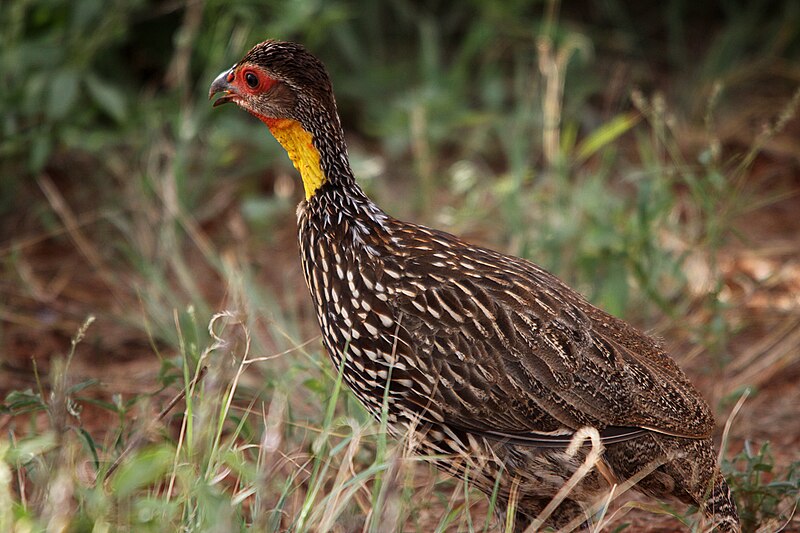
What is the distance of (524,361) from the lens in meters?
3.09

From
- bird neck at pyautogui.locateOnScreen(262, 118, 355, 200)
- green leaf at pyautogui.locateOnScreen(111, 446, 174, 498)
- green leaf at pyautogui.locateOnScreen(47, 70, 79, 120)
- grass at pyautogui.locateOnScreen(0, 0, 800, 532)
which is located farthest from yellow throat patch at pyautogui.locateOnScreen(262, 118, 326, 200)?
green leaf at pyautogui.locateOnScreen(47, 70, 79, 120)

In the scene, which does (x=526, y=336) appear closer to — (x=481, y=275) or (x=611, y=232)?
(x=481, y=275)

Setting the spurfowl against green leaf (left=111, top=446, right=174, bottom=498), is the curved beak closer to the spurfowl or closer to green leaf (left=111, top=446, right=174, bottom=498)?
A: the spurfowl

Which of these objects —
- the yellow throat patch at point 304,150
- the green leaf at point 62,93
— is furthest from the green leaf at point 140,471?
the green leaf at point 62,93

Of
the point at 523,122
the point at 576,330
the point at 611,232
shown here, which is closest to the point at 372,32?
the point at 523,122

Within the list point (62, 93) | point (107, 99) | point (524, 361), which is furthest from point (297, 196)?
point (524, 361)

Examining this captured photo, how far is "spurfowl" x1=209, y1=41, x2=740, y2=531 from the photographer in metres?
3.06

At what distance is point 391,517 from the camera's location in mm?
2273

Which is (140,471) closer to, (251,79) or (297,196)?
(251,79)

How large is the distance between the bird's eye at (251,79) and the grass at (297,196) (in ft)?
2.15

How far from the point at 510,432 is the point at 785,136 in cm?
460

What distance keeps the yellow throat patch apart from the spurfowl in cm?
23

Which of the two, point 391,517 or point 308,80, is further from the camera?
point 308,80

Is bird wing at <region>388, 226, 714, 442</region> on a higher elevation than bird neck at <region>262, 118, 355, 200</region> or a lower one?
lower
